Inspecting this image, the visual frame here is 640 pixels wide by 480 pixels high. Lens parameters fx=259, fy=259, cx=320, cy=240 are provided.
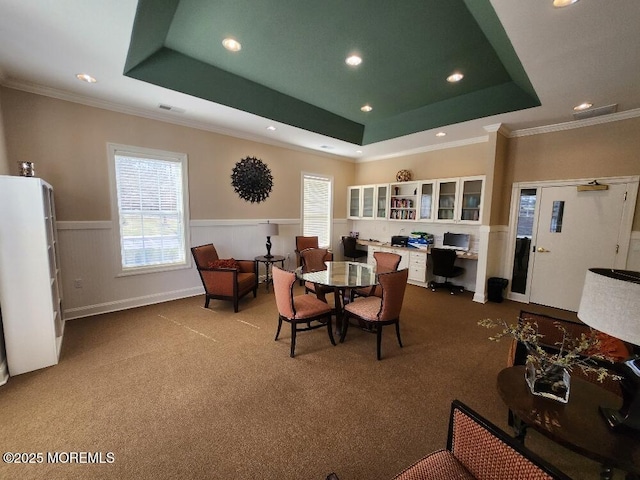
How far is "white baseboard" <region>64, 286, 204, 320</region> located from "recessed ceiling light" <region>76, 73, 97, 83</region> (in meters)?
2.83

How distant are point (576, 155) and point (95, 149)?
268 inches

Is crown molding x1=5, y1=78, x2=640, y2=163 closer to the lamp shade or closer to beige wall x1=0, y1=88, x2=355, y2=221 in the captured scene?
beige wall x1=0, y1=88, x2=355, y2=221

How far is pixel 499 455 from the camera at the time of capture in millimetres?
982

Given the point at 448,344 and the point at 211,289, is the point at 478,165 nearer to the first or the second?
the point at 448,344

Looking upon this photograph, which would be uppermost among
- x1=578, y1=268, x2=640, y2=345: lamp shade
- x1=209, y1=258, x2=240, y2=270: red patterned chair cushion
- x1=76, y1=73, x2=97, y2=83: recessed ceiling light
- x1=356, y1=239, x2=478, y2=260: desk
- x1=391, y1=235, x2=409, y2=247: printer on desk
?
x1=76, y1=73, x2=97, y2=83: recessed ceiling light

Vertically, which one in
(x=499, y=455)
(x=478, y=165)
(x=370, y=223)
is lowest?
(x=499, y=455)

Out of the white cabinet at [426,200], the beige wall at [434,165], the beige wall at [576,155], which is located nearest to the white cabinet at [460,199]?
the white cabinet at [426,200]

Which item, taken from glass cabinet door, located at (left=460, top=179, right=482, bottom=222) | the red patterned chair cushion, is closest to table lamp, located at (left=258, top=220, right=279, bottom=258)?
the red patterned chair cushion

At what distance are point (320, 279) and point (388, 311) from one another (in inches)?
33.3

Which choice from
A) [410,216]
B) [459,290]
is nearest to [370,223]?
[410,216]

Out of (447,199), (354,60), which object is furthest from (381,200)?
(354,60)

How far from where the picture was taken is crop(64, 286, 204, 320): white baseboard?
3.48 m

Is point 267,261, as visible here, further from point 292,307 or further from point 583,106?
point 583,106

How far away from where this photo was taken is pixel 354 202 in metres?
6.76
